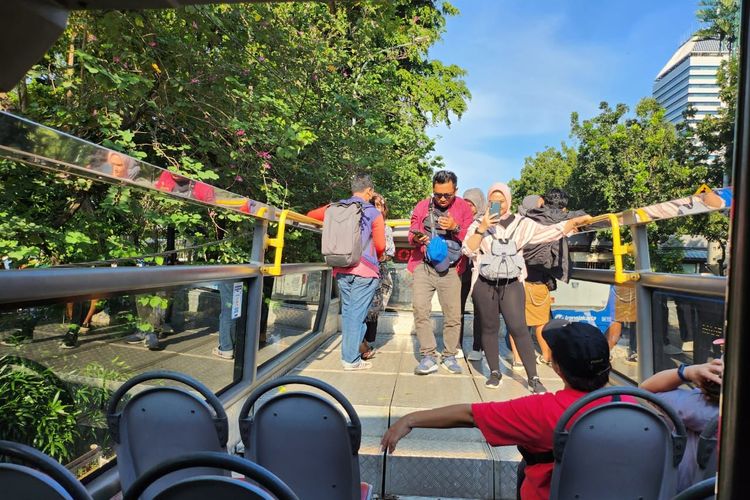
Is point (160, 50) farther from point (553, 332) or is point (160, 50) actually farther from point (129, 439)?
point (553, 332)

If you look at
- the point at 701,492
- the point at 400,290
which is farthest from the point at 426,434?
the point at 400,290

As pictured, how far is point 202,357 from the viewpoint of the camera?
126 inches

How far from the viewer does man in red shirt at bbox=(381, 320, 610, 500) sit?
1.75 m

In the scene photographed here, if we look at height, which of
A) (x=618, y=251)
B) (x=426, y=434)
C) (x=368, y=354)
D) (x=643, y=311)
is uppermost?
(x=618, y=251)

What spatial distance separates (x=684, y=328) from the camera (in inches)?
122

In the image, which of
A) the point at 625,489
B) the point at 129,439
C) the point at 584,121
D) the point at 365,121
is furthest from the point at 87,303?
the point at 584,121

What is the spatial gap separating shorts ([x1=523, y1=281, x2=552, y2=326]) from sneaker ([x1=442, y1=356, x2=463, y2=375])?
0.80m

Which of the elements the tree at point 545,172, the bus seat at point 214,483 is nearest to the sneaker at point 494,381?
the bus seat at point 214,483

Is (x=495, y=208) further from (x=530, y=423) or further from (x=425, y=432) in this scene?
(x=530, y=423)

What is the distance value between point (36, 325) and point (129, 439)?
0.52 meters

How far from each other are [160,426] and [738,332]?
1604mm

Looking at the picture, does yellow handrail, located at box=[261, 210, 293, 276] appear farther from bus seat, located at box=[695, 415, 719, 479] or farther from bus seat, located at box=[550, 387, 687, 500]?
bus seat, located at box=[695, 415, 719, 479]

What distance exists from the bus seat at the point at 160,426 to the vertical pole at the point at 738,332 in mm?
1427

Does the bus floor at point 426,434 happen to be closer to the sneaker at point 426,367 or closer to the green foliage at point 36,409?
the sneaker at point 426,367
